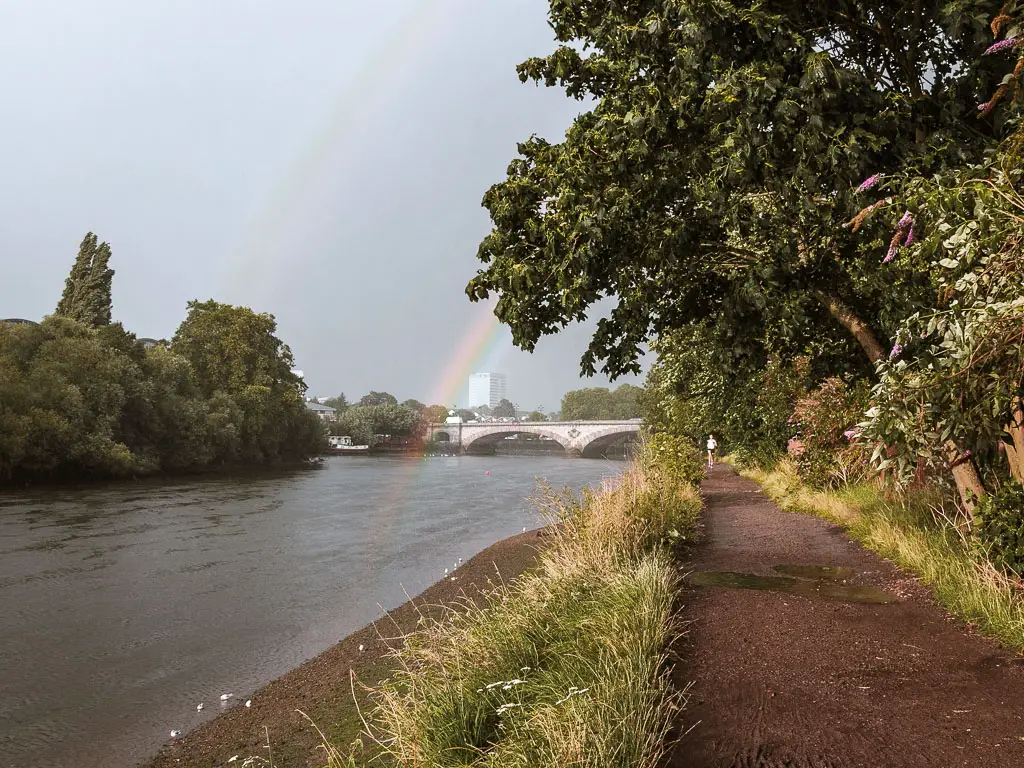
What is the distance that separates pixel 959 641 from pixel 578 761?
4.24 metres

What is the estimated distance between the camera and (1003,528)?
6.35 meters

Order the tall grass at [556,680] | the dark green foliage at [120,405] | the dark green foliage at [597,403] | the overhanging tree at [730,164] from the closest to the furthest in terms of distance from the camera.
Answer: the tall grass at [556,680] → the overhanging tree at [730,164] → the dark green foliage at [120,405] → the dark green foliage at [597,403]

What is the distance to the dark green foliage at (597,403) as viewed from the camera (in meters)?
162

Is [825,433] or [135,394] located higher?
[135,394]

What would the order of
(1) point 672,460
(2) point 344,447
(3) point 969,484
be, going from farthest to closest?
1. (2) point 344,447
2. (1) point 672,460
3. (3) point 969,484

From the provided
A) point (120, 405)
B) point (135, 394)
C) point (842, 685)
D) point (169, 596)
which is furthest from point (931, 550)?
point (135, 394)

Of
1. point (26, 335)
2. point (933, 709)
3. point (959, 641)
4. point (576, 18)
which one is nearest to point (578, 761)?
point (933, 709)

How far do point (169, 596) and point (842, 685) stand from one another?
12282mm

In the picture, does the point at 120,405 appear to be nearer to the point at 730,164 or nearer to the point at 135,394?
the point at 135,394

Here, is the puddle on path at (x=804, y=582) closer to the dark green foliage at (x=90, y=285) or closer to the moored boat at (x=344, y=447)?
the dark green foliage at (x=90, y=285)

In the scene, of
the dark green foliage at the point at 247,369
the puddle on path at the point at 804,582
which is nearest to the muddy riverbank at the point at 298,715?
the puddle on path at the point at 804,582

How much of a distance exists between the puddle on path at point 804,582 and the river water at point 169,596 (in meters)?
5.51

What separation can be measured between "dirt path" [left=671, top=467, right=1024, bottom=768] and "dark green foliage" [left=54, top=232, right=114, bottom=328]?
5568 centimetres

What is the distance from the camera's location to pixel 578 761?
132 inches
